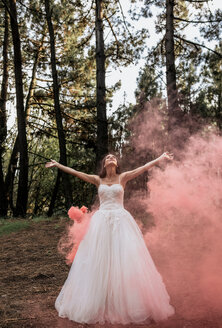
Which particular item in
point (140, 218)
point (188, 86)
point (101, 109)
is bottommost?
point (140, 218)

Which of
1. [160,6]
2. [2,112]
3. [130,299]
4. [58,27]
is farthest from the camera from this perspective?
[58,27]

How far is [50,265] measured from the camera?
265 inches

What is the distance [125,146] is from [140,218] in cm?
390

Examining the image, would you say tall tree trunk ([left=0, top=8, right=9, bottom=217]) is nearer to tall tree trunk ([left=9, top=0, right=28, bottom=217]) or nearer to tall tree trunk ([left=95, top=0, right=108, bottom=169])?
tall tree trunk ([left=9, top=0, right=28, bottom=217])

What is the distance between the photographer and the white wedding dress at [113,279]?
400 cm

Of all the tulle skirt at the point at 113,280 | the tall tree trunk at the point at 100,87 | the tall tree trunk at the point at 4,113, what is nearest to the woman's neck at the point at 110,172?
the tulle skirt at the point at 113,280

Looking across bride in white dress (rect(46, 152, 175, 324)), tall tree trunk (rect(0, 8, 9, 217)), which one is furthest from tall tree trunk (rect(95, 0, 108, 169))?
bride in white dress (rect(46, 152, 175, 324))

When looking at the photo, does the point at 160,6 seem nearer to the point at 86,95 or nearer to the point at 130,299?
the point at 86,95

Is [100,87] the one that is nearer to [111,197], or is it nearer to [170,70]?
[170,70]

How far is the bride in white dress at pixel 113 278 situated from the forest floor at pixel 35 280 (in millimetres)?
136

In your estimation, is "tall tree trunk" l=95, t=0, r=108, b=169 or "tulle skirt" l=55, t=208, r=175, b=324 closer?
"tulle skirt" l=55, t=208, r=175, b=324

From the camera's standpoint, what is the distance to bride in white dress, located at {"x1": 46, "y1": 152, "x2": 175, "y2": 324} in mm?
4000

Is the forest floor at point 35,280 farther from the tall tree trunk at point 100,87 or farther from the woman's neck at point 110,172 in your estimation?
the tall tree trunk at point 100,87

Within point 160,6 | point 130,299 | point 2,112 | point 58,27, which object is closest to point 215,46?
point 160,6
